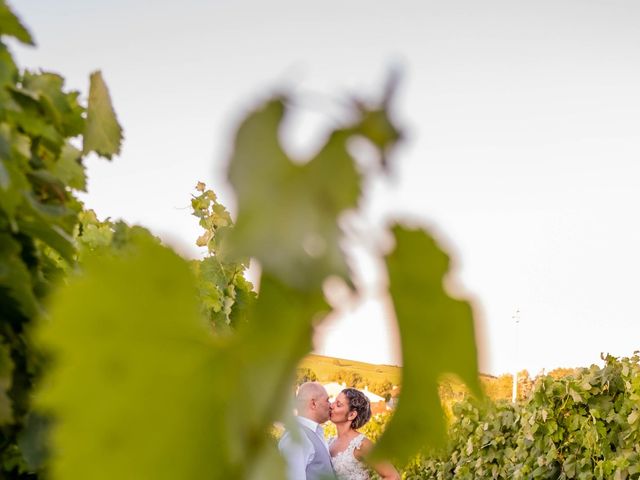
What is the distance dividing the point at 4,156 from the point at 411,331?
0.37 m

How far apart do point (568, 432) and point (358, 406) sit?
76.3 inches

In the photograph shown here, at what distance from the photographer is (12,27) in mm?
561

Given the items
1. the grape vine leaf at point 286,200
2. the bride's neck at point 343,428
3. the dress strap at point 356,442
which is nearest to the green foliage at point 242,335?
the grape vine leaf at point 286,200

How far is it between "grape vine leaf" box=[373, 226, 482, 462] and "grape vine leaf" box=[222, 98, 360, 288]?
22 mm

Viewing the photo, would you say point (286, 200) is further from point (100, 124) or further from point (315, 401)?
point (315, 401)

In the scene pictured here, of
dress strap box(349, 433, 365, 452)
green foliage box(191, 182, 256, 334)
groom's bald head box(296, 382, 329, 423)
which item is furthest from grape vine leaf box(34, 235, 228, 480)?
dress strap box(349, 433, 365, 452)

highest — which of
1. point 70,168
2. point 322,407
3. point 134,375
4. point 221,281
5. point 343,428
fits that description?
point 221,281

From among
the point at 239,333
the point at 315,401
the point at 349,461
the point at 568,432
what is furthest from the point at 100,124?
the point at 568,432

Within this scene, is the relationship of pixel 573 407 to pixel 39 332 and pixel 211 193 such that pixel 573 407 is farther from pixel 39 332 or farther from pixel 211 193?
pixel 39 332

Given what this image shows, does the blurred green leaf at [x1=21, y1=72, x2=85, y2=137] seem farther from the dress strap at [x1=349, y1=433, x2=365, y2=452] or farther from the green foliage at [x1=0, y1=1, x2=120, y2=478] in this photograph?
the dress strap at [x1=349, y1=433, x2=365, y2=452]

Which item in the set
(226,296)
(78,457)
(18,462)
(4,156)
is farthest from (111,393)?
(226,296)

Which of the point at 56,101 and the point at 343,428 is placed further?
the point at 343,428

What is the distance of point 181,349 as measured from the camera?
8.1 inches

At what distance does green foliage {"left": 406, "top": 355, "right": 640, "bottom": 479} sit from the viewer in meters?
6.20
